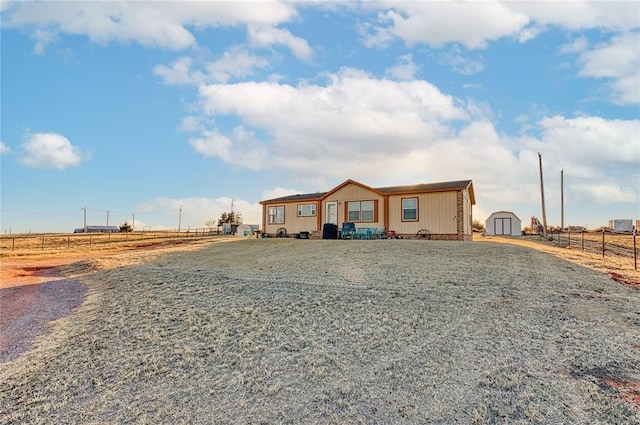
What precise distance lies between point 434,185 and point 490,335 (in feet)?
53.5

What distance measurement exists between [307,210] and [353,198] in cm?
334

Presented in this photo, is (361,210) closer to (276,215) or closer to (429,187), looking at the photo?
(429,187)

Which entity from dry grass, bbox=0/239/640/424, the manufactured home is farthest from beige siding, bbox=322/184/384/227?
dry grass, bbox=0/239/640/424

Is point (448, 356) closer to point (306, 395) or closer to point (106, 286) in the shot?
point (306, 395)

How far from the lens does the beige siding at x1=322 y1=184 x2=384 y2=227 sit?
69.6 ft

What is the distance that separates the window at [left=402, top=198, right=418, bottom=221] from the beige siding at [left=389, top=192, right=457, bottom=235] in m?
0.16

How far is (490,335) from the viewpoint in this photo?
4949 millimetres

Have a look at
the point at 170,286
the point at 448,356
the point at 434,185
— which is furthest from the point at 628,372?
the point at 434,185

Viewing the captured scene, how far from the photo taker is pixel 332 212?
22812 millimetres

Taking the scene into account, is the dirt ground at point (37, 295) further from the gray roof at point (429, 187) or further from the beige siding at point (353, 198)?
the beige siding at point (353, 198)

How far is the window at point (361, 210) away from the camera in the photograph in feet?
70.6

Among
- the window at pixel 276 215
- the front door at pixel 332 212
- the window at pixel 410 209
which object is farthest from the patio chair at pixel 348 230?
the window at pixel 276 215

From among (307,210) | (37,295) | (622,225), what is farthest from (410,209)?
(622,225)

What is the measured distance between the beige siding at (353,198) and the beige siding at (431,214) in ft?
2.29
